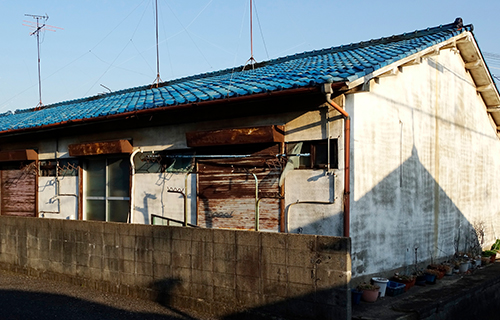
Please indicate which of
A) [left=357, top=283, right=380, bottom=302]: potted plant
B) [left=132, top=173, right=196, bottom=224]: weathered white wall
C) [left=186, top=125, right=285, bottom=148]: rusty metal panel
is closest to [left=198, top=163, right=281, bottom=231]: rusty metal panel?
[left=132, top=173, right=196, bottom=224]: weathered white wall

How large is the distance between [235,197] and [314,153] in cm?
189

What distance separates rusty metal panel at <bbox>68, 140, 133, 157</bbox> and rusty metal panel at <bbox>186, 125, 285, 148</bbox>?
196 centimetres

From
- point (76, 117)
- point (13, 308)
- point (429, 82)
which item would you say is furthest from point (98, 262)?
point (429, 82)

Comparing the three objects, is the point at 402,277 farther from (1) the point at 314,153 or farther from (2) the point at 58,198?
(2) the point at 58,198

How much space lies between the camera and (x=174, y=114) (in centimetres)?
1026

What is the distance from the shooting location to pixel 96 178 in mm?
12102

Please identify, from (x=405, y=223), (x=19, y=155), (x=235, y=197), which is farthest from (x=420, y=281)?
(x=19, y=155)

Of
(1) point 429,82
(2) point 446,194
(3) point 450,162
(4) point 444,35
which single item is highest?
(4) point 444,35

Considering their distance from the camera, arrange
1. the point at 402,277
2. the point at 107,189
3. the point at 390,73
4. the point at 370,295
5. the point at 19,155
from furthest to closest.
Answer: the point at 19,155 < the point at 107,189 < the point at 390,73 < the point at 402,277 < the point at 370,295

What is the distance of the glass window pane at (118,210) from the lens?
37.3 feet

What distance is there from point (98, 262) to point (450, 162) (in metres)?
8.39

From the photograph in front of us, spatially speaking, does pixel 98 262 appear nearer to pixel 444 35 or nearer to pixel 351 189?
pixel 351 189

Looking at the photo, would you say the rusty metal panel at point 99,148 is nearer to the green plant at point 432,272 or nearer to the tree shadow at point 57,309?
the tree shadow at point 57,309

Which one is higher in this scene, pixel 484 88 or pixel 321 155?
pixel 484 88
